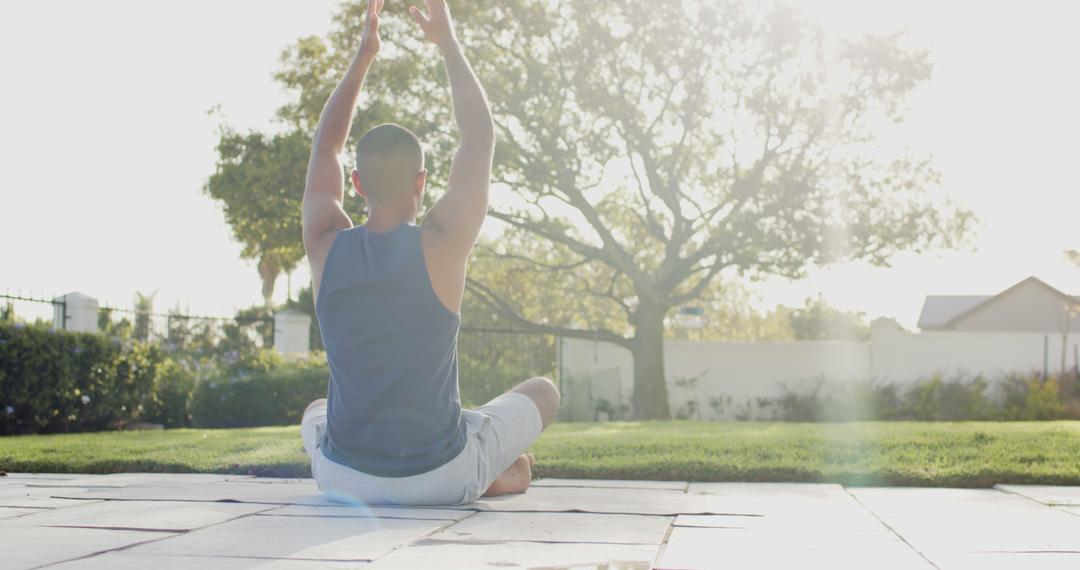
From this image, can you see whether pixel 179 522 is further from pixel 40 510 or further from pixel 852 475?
pixel 852 475

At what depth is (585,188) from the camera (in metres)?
19.5

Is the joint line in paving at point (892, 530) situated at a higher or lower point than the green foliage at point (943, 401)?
higher

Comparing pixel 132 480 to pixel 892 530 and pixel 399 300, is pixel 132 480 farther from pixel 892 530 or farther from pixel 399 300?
pixel 892 530

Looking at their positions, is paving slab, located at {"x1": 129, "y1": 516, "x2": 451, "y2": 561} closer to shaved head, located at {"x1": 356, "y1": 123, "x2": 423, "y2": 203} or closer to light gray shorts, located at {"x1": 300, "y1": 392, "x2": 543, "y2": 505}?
light gray shorts, located at {"x1": 300, "y1": 392, "x2": 543, "y2": 505}

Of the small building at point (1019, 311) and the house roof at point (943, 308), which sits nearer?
the small building at point (1019, 311)

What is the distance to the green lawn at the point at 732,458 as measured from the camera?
579cm

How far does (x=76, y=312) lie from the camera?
1358 cm

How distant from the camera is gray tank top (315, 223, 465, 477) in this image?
3666 mm

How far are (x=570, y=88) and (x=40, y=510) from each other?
49.7 feet

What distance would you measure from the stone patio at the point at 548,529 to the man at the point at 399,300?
195 millimetres

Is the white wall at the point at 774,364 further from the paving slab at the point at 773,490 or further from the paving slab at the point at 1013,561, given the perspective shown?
the paving slab at the point at 1013,561

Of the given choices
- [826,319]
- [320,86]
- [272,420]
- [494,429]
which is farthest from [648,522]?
[826,319]

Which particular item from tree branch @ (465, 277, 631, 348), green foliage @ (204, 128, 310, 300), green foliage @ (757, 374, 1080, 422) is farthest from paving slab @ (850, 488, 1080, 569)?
tree branch @ (465, 277, 631, 348)

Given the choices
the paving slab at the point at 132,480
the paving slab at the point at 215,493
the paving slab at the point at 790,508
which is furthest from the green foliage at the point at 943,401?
the paving slab at the point at 215,493
